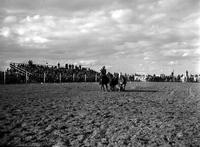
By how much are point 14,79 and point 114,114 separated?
26.9m

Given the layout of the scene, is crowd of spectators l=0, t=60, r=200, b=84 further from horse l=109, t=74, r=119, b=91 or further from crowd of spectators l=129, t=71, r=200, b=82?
horse l=109, t=74, r=119, b=91

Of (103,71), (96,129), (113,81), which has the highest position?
(103,71)

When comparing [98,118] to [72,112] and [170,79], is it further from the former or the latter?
[170,79]

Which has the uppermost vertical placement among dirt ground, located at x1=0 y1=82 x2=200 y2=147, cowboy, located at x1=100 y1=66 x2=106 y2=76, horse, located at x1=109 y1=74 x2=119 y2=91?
cowboy, located at x1=100 y1=66 x2=106 y2=76

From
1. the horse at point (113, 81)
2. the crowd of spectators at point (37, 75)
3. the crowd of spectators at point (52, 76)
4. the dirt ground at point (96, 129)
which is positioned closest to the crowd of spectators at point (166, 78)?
the crowd of spectators at point (52, 76)

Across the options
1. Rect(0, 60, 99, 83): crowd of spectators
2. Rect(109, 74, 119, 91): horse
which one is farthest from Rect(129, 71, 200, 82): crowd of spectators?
Rect(109, 74, 119, 91): horse

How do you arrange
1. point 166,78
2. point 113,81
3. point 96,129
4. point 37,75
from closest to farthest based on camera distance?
1. point 96,129
2. point 113,81
3. point 37,75
4. point 166,78

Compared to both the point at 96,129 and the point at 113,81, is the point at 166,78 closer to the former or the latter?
the point at 113,81

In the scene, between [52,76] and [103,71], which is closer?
[103,71]

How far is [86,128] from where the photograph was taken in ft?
24.2

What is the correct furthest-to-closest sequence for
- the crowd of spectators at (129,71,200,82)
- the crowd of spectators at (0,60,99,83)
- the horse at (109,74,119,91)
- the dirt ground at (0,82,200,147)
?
the crowd of spectators at (129,71,200,82), the crowd of spectators at (0,60,99,83), the horse at (109,74,119,91), the dirt ground at (0,82,200,147)

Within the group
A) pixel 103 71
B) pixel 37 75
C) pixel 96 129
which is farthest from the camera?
pixel 37 75

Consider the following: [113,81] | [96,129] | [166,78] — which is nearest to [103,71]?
[113,81]

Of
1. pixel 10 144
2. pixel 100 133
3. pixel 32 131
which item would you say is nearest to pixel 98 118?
pixel 100 133
